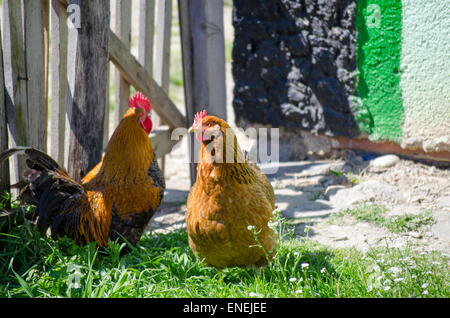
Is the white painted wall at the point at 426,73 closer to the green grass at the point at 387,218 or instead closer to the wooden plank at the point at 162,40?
the green grass at the point at 387,218


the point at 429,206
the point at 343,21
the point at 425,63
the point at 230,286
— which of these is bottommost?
the point at 230,286

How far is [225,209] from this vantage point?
371 cm

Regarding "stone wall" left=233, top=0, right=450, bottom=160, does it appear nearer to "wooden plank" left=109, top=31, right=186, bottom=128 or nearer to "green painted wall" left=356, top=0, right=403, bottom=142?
"green painted wall" left=356, top=0, right=403, bottom=142

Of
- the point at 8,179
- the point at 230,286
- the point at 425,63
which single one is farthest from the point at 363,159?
the point at 8,179

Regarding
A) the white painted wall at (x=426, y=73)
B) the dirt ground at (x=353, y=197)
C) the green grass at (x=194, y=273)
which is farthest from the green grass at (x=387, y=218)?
the white painted wall at (x=426, y=73)

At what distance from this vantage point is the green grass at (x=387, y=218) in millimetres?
4598

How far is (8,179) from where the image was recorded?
447 centimetres

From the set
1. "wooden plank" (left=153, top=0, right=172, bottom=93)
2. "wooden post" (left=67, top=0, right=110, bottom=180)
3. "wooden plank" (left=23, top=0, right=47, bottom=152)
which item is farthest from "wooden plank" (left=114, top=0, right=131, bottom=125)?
"wooden plank" (left=23, top=0, right=47, bottom=152)

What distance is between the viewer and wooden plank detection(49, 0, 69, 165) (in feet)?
15.4

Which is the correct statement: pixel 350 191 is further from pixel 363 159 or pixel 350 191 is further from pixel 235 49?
pixel 235 49

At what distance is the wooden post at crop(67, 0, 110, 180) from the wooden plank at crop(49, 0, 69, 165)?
245 mm

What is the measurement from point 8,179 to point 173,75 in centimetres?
635

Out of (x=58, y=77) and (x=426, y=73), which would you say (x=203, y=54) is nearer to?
(x=58, y=77)

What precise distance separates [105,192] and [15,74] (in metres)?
1.13
